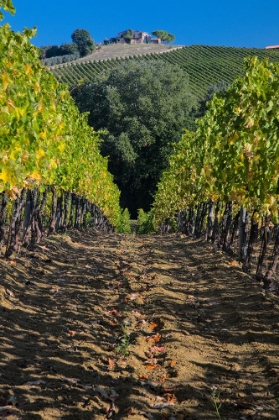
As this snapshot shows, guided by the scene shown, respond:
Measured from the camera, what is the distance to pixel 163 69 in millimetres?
53938

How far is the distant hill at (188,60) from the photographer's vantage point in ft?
275

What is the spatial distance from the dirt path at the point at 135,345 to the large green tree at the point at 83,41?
355 feet

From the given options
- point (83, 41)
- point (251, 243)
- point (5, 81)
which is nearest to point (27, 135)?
point (5, 81)

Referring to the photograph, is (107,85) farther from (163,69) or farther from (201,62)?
(201,62)

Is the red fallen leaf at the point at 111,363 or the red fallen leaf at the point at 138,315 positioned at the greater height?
the red fallen leaf at the point at 138,315

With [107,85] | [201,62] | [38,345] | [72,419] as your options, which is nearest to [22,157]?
[38,345]

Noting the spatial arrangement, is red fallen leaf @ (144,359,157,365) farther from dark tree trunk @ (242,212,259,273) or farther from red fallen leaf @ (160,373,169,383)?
dark tree trunk @ (242,212,259,273)

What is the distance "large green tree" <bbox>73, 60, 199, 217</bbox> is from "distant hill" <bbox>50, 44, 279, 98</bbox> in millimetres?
22736

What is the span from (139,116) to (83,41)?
7958cm

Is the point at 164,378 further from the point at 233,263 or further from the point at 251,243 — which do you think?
the point at 233,263

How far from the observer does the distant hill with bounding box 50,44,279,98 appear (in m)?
83.9

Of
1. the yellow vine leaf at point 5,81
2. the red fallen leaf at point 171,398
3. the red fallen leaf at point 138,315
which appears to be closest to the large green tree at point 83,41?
the yellow vine leaf at point 5,81

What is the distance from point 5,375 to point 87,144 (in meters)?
15.1

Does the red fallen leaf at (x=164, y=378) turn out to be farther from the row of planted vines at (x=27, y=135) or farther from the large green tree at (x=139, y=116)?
the large green tree at (x=139, y=116)
